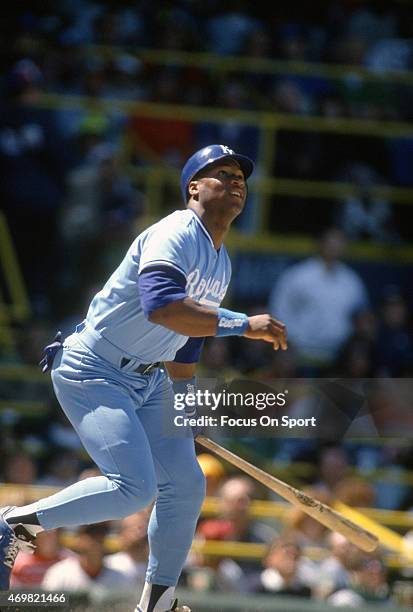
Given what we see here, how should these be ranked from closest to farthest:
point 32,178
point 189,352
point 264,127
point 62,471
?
point 189,352 < point 62,471 < point 32,178 < point 264,127

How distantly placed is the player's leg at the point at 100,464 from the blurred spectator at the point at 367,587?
2662 mm

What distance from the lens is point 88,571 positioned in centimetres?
695

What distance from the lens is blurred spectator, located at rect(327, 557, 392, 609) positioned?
7.29 m

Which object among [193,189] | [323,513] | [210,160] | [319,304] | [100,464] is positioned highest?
[210,160]

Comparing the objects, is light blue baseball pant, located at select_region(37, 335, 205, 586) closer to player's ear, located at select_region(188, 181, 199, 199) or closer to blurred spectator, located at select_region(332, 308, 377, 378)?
player's ear, located at select_region(188, 181, 199, 199)

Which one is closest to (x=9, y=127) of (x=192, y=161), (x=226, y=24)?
(x=226, y=24)

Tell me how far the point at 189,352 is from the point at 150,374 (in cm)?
22

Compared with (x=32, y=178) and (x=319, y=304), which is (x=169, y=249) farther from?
(x=32, y=178)

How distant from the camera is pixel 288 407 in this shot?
5.23 m

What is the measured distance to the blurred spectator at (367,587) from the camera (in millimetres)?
7285

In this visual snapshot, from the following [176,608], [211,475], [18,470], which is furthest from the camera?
[18,470]

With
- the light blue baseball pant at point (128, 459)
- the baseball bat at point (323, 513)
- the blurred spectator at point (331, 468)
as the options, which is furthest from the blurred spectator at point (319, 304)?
the light blue baseball pant at point (128, 459)

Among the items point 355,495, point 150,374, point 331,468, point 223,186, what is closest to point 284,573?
point 355,495

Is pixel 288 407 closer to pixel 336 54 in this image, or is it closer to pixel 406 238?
pixel 406 238
